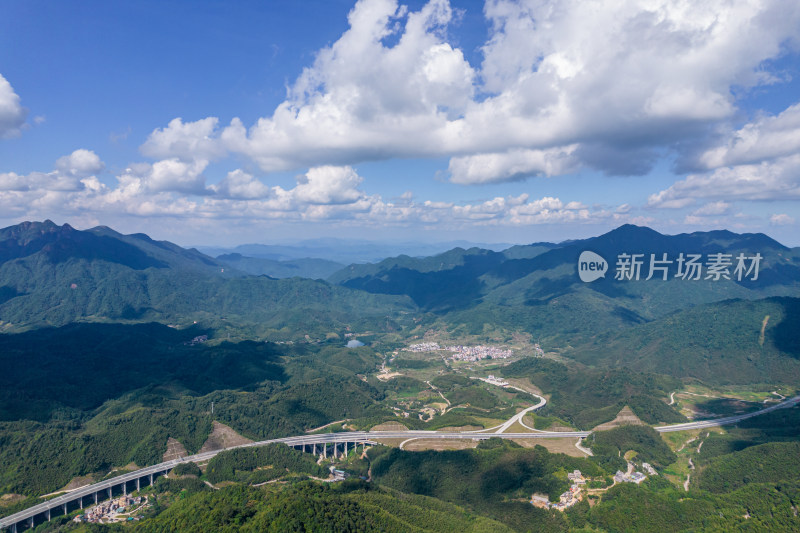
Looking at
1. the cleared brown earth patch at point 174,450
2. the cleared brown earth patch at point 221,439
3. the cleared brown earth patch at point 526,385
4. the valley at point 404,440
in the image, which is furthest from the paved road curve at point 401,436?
the cleared brown earth patch at point 526,385

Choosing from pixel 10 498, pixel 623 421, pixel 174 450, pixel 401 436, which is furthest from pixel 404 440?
pixel 10 498

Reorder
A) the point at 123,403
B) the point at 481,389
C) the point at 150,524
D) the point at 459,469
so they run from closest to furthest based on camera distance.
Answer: the point at 150,524 → the point at 459,469 → the point at 123,403 → the point at 481,389

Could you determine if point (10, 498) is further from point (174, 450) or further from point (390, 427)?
point (390, 427)

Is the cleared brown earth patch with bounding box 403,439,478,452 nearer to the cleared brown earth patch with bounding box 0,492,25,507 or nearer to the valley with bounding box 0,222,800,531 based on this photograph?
the valley with bounding box 0,222,800,531

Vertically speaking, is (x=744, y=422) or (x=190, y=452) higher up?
(x=744, y=422)

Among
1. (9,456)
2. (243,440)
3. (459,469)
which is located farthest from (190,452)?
(459,469)

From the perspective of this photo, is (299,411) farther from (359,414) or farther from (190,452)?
(190,452)
